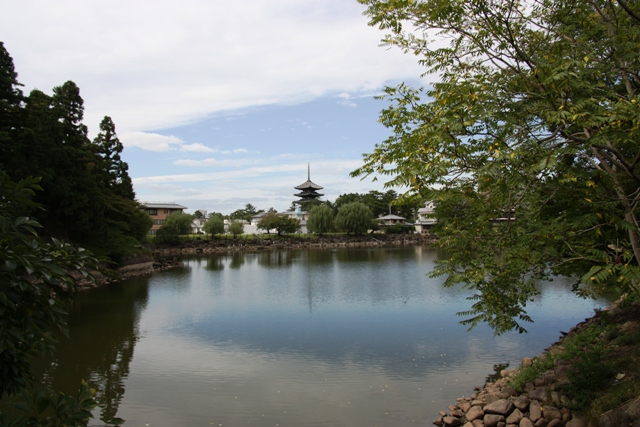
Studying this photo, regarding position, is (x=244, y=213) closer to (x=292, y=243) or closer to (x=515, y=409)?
(x=292, y=243)

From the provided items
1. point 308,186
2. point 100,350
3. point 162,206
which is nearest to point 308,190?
point 308,186

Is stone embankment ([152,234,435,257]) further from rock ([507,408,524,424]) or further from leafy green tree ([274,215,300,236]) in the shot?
rock ([507,408,524,424])

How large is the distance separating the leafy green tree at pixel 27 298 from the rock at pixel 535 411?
5785mm

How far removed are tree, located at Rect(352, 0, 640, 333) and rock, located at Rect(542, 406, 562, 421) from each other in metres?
1.54

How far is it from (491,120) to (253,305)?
14.6 m

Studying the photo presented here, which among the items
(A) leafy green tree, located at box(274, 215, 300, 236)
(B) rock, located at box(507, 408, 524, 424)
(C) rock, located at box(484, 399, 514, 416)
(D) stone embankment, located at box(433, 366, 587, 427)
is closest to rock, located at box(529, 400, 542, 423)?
Result: (D) stone embankment, located at box(433, 366, 587, 427)

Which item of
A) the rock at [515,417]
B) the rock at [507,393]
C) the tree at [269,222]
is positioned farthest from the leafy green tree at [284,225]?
the rock at [515,417]

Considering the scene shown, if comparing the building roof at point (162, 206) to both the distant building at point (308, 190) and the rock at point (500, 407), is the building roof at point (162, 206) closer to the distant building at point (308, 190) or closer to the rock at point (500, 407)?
the distant building at point (308, 190)

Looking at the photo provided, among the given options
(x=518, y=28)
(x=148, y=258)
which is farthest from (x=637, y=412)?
(x=148, y=258)

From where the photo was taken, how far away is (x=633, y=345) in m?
7.03

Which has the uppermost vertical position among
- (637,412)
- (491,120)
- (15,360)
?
(491,120)

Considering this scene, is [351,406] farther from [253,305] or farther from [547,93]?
[253,305]

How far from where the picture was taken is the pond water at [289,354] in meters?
7.70

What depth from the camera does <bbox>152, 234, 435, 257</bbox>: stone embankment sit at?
169 ft
